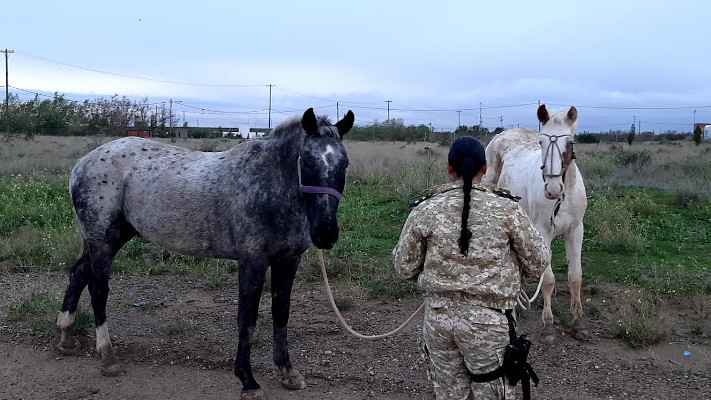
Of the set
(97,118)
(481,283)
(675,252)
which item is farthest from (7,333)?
(97,118)

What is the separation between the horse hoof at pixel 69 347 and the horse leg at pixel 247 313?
1.90 metres

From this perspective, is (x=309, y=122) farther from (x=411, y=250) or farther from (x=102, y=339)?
(x=102, y=339)

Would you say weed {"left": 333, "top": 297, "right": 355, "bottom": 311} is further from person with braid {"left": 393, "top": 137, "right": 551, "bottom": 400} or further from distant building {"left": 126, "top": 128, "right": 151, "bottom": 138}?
distant building {"left": 126, "top": 128, "right": 151, "bottom": 138}

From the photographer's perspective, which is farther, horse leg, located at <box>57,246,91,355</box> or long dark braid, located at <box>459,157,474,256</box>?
horse leg, located at <box>57,246,91,355</box>

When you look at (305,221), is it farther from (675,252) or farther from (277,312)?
(675,252)

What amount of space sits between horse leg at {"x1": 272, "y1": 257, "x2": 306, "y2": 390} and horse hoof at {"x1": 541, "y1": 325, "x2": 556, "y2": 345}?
93.7 inches

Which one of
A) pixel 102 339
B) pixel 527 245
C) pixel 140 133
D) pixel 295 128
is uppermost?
pixel 140 133

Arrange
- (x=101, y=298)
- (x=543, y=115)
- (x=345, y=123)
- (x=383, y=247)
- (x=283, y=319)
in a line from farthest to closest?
1. (x=383, y=247)
2. (x=543, y=115)
3. (x=101, y=298)
4. (x=283, y=319)
5. (x=345, y=123)

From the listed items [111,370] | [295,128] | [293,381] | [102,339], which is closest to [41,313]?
[102,339]

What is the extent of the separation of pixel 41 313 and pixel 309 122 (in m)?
3.98

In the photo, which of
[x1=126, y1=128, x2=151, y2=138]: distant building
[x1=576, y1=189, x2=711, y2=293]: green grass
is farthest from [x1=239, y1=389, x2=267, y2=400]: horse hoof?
[x1=126, y1=128, x2=151, y2=138]: distant building

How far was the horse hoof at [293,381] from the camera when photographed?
463 centimetres

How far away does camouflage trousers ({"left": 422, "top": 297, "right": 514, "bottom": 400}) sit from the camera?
9.05 ft

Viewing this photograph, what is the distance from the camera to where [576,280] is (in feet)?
19.1
